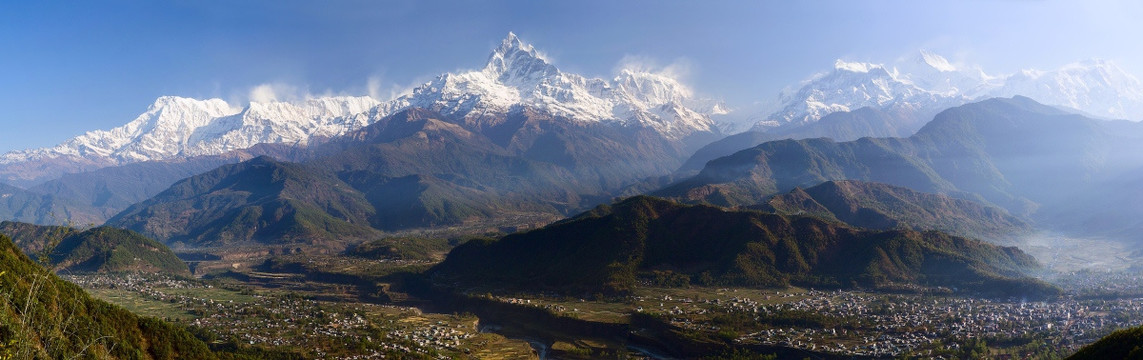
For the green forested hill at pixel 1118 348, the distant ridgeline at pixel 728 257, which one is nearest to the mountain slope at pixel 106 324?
the green forested hill at pixel 1118 348

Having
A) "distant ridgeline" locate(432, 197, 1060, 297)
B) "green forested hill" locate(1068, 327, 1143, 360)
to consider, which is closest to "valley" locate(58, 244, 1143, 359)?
"distant ridgeline" locate(432, 197, 1060, 297)

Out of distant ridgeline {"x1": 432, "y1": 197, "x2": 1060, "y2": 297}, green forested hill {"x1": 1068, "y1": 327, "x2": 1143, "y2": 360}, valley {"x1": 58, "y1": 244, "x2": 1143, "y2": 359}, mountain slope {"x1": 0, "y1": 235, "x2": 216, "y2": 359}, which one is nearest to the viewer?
green forested hill {"x1": 1068, "y1": 327, "x2": 1143, "y2": 360}

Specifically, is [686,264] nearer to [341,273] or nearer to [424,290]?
[424,290]

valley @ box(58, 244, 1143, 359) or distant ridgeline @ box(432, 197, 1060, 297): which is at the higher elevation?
distant ridgeline @ box(432, 197, 1060, 297)

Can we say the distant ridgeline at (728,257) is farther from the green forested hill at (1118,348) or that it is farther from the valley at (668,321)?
the green forested hill at (1118,348)

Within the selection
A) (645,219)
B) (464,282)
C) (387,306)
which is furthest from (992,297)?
(387,306)

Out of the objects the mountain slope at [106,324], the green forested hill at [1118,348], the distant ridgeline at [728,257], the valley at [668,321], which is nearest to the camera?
the green forested hill at [1118,348]

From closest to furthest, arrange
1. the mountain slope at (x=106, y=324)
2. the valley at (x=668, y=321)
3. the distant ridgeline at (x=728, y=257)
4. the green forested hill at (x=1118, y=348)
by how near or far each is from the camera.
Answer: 1. the green forested hill at (x=1118, y=348)
2. the mountain slope at (x=106, y=324)
3. the valley at (x=668, y=321)
4. the distant ridgeline at (x=728, y=257)

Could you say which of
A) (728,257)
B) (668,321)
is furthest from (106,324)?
(728,257)

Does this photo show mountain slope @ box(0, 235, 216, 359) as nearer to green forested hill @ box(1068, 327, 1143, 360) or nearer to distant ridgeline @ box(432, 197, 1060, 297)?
green forested hill @ box(1068, 327, 1143, 360)
